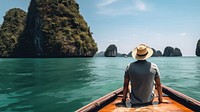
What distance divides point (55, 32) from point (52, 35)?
2368 mm

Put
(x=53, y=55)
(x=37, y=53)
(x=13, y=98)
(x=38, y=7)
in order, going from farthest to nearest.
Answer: (x=38, y=7) < (x=37, y=53) < (x=53, y=55) < (x=13, y=98)

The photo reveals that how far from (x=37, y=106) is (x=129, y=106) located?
4.98 metres

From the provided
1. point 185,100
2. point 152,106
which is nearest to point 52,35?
point 185,100

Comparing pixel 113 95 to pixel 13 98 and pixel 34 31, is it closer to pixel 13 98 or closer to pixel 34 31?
pixel 13 98

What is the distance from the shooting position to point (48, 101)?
930 cm

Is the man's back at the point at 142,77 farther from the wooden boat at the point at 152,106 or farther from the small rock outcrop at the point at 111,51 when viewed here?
the small rock outcrop at the point at 111,51

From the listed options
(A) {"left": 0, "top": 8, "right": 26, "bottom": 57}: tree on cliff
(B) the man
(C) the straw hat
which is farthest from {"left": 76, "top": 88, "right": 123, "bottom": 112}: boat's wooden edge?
(A) {"left": 0, "top": 8, "right": 26, "bottom": 57}: tree on cliff

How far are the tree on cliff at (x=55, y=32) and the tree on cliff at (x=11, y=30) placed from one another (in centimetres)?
1073

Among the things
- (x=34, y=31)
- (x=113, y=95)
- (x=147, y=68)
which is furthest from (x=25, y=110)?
(x=34, y=31)

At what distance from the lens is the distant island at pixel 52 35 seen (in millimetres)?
93312

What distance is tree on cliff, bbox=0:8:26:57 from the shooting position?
376ft

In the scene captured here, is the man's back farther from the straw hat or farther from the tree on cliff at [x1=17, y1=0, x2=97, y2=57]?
the tree on cliff at [x1=17, y1=0, x2=97, y2=57]

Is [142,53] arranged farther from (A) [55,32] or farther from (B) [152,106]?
(A) [55,32]

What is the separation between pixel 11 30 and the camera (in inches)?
5069
